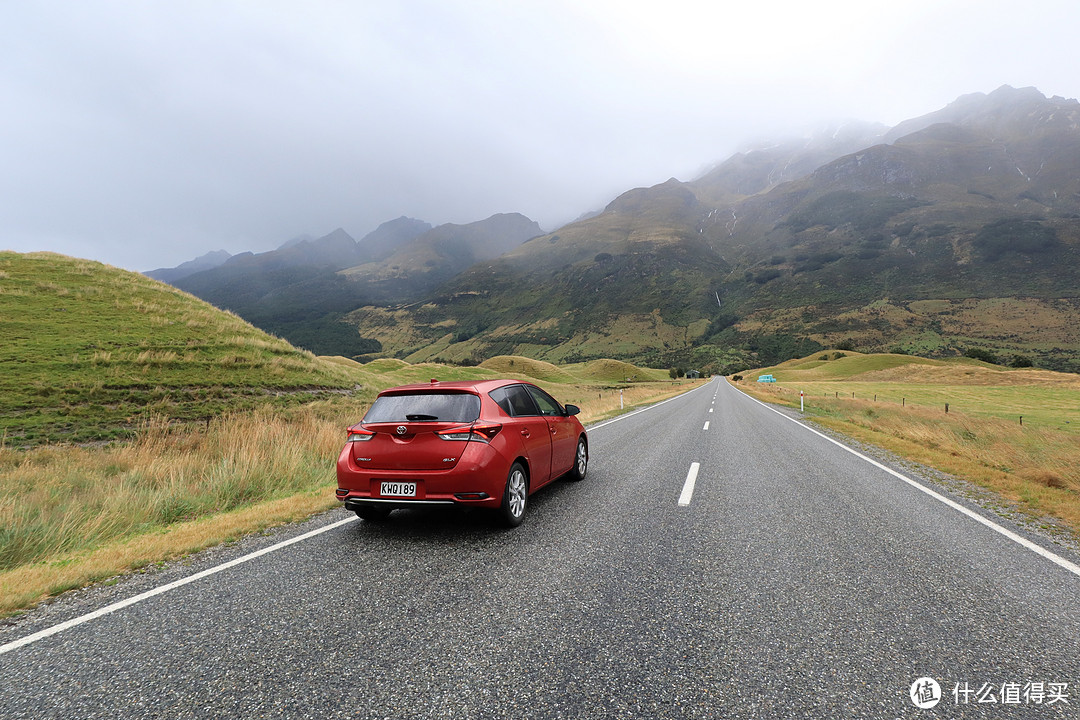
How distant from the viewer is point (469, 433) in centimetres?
502

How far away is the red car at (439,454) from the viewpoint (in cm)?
488

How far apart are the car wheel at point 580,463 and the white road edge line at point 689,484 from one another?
1.82 m

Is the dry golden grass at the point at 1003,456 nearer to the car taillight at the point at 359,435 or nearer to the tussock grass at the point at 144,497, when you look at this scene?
the car taillight at the point at 359,435

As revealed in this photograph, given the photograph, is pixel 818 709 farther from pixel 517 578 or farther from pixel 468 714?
pixel 517 578

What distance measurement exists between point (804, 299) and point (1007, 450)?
201 meters

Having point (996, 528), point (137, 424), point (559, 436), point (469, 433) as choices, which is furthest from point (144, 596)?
point (137, 424)

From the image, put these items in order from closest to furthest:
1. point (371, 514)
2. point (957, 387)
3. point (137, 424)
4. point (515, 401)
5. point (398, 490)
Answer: point (398, 490)
point (371, 514)
point (515, 401)
point (137, 424)
point (957, 387)

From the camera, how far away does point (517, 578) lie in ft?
13.1

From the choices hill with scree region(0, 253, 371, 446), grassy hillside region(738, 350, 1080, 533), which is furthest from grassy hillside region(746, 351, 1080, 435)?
hill with scree region(0, 253, 371, 446)

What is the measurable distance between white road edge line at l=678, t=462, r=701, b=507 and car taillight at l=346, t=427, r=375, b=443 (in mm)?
4337

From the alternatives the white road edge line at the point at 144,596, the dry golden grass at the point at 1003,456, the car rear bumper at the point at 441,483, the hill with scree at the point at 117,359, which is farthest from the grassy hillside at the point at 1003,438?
the hill with scree at the point at 117,359

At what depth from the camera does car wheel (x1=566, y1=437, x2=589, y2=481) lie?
25.5ft

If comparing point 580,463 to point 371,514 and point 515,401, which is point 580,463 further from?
point 371,514

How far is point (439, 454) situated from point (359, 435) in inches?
45.8
